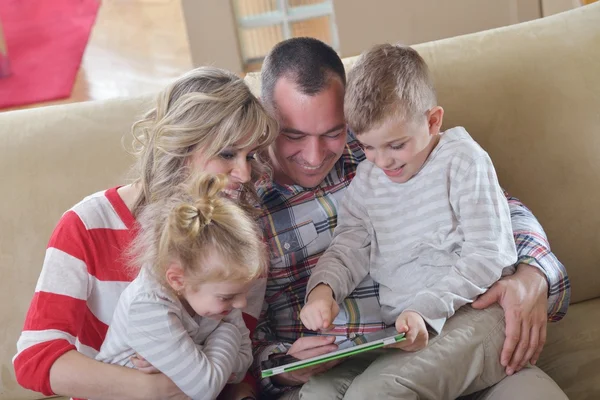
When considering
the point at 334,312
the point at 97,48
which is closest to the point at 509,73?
the point at 334,312

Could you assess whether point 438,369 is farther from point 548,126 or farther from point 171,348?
point 548,126

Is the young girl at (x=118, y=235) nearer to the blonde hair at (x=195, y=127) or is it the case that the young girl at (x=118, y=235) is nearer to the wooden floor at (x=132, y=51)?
the blonde hair at (x=195, y=127)

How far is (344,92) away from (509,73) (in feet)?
1.63

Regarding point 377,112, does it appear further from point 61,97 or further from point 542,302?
point 61,97

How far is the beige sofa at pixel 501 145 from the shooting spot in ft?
6.62

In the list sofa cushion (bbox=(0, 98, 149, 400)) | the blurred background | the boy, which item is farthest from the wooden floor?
the boy

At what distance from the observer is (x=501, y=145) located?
2.09 metres

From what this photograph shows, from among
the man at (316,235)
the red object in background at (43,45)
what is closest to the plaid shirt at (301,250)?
the man at (316,235)

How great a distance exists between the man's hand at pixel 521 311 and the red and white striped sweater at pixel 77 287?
2.53ft

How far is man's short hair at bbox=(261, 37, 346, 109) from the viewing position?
6.05 feet

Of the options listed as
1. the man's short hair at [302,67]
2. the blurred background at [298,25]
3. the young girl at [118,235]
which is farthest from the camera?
the blurred background at [298,25]

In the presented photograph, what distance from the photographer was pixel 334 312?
1705 millimetres

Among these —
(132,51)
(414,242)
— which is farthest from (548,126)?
(132,51)

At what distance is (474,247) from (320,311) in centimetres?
34
